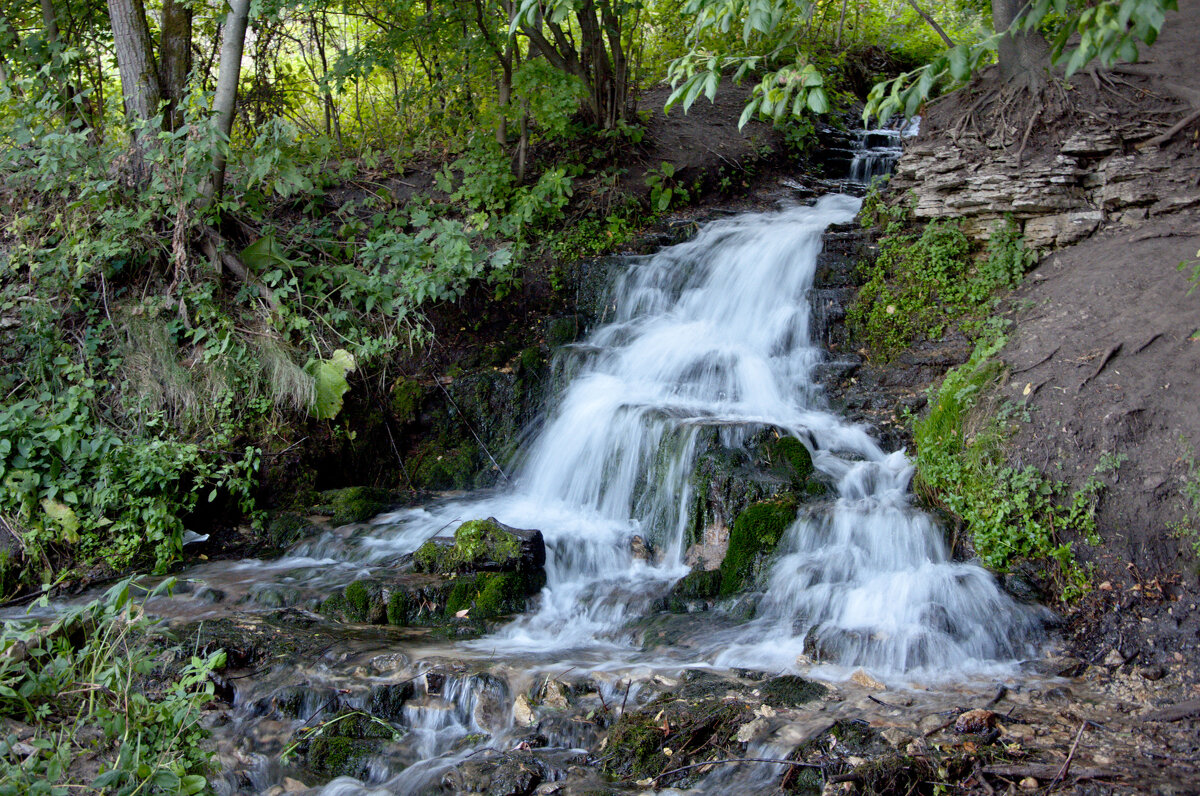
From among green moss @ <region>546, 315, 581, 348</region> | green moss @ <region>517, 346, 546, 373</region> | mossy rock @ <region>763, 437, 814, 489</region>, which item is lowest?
mossy rock @ <region>763, 437, 814, 489</region>

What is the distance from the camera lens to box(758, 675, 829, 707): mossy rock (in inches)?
170

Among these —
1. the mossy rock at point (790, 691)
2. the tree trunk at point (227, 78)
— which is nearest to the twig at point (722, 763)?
the mossy rock at point (790, 691)

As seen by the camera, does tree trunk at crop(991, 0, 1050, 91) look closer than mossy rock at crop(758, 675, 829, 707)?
No

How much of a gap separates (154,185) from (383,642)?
4.98 metres

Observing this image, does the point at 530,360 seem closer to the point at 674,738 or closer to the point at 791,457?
the point at 791,457

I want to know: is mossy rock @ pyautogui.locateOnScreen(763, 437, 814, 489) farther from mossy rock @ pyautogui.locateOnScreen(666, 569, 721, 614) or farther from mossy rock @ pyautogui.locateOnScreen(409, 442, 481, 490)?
mossy rock @ pyautogui.locateOnScreen(409, 442, 481, 490)

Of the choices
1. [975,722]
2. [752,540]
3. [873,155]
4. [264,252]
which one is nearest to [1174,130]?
[752,540]

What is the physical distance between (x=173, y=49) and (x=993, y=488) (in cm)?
867

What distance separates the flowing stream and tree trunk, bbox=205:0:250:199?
3819 mm

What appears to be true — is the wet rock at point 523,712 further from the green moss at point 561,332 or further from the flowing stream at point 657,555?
the green moss at point 561,332

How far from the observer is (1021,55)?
8.03 metres

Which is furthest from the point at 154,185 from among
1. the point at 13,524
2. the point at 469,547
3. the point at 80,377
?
the point at 469,547

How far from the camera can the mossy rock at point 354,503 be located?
7270 millimetres

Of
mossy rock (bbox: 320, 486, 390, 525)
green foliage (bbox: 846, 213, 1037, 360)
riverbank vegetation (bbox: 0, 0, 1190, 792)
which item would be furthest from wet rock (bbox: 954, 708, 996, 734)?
mossy rock (bbox: 320, 486, 390, 525)
